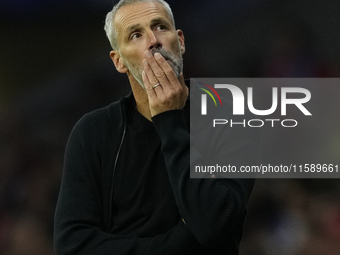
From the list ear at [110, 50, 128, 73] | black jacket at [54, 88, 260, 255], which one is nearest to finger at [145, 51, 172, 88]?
black jacket at [54, 88, 260, 255]

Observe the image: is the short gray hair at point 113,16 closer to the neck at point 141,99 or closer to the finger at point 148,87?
the neck at point 141,99

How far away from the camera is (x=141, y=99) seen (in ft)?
5.77

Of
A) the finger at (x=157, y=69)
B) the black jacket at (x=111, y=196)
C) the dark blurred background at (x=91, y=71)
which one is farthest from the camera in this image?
the dark blurred background at (x=91, y=71)

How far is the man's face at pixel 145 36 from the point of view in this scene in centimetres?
164

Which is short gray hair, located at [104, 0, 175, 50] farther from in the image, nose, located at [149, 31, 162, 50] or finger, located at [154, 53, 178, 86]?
finger, located at [154, 53, 178, 86]

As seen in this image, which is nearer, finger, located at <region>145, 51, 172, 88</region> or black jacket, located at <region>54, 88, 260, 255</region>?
black jacket, located at <region>54, 88, 260, 255</region>

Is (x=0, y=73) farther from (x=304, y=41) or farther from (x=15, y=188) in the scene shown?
(x=304, y=41)

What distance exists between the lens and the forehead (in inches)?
66.7

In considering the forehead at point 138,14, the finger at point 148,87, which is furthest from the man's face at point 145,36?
the finger at point 148,87

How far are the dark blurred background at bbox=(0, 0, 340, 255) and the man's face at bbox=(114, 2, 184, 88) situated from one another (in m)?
1.13

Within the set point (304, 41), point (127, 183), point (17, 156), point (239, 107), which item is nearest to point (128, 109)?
point (127, 183)

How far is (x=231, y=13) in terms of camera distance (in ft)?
9.50

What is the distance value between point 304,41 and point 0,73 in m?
2.00

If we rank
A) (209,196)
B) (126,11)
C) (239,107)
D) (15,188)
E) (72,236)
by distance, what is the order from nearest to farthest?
(209,196) < (72,236) < (126,11) < (239,107) < (15,188)
